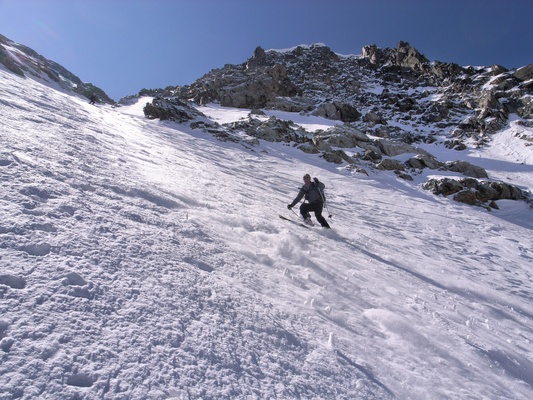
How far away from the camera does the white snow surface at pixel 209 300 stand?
2369 millimetres

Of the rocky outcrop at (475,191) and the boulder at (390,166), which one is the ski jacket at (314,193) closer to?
the rocky outcrop at (475,191)

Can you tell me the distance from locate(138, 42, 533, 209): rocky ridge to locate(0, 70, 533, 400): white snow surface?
14.3m

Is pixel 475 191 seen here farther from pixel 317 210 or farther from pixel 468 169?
pixel 317 210

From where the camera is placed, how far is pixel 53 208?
4.12 meters

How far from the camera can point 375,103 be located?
6912cm

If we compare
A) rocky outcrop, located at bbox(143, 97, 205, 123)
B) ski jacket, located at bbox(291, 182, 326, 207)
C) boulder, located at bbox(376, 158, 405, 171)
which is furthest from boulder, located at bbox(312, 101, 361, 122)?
ski jacket, located at bbox(291, 182, 326, 207)

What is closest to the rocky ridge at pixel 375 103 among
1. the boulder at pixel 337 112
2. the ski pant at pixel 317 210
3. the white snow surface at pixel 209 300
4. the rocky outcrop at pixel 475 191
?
the rocky outcrop at pixel 475 191

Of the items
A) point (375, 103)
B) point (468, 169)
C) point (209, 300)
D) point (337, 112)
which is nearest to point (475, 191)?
point (468, 169)

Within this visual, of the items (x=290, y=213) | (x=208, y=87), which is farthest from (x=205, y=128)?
(x=208, y=87)

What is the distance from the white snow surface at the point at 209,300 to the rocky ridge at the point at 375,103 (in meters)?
14.3

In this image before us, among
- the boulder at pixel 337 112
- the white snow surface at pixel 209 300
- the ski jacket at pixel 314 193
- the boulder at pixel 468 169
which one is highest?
the boulder at pixel 337 112

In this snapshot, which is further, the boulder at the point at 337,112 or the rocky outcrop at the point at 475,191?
the boulder at the point at 337,112

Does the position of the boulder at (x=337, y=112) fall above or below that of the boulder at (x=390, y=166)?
above

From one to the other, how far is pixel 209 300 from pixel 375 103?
7426 cm
